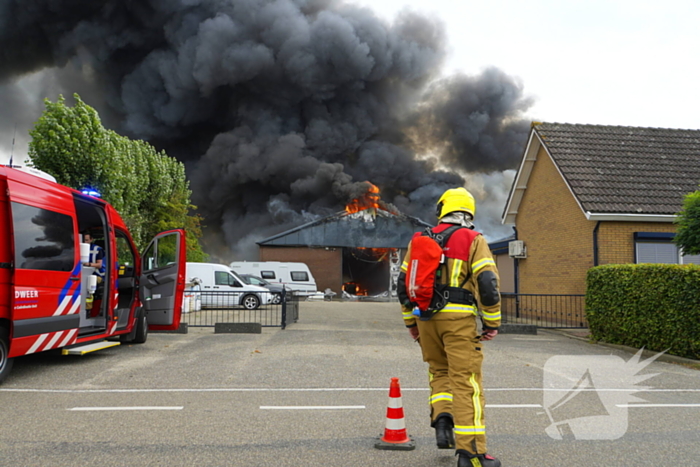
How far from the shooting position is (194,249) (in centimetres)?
3133

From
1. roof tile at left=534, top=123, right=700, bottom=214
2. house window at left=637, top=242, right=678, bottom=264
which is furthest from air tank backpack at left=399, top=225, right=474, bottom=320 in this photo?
house window at left=637, top=242, right=678, bottom=264

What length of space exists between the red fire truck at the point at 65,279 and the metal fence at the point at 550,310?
27.0ft

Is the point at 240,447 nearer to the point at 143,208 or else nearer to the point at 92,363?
the point at 92,363

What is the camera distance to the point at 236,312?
1872 centimetres

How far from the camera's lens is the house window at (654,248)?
529 inches

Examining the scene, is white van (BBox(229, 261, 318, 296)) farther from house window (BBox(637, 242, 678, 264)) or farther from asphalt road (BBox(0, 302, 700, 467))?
asphalt road (BBox(0, 302, 700, 467))

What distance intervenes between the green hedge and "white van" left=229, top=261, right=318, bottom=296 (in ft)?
66.1

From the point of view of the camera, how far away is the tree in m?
9.45

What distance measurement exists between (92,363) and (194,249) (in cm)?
2415

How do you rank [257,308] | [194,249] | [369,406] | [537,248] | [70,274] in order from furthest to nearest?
1. [194,249]
2. [257,308]
3. [537,248]
4. [70,274]
5. [369,406]

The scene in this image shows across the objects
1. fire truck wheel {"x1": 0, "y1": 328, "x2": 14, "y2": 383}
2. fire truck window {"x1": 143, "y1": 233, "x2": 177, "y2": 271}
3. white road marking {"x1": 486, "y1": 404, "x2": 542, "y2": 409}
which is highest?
fire truck window {"x1": 143, "y1": 233, "x2": 177, "y2": 271}

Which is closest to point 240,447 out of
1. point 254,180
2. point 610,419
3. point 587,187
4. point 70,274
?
point 610,419

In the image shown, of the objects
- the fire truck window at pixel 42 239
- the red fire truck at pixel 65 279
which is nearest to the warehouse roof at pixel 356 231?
the red fire truck at pixel 65 279

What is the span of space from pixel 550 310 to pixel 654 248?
9.48ft
